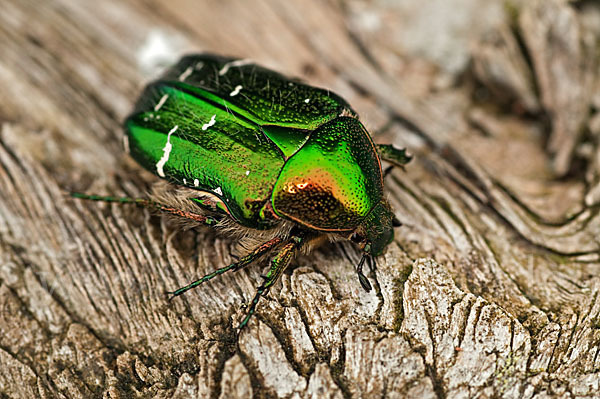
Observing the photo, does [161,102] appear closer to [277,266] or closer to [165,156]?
[165,156]

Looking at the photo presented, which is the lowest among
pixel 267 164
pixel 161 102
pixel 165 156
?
pixel 165 156

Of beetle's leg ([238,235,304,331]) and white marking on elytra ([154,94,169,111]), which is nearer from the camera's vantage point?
beetle's leg ([238,235,304,331])

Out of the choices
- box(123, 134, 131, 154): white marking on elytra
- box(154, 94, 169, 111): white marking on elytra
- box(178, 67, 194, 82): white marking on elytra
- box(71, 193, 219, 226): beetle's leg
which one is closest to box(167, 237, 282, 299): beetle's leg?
box(71, 193, 219, 226): beetle's leg

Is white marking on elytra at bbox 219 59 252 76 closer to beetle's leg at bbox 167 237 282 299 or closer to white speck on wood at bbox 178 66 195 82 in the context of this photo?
white speck on wood at bbox 178 66 195 82

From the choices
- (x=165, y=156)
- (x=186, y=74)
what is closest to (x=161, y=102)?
(x=186, y=74)

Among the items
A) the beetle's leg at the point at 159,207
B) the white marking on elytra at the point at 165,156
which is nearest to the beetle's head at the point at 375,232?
the beetle's leg at the point at 159,207

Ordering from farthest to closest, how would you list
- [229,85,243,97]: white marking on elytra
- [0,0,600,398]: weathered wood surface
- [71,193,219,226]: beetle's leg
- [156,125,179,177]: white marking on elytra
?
[229,85,243,97]: white marking on elytra, [156,125,179,177]: white marking on elytra, [71,193,219,226]: beetle's leg, [0,0,600,398]: weathered wood surface

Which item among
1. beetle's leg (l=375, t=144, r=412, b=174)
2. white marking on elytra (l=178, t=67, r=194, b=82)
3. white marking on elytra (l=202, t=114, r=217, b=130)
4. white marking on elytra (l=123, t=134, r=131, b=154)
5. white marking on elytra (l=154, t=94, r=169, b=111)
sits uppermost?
beetle's leg (l=375, t=144, r=412, b=174)
